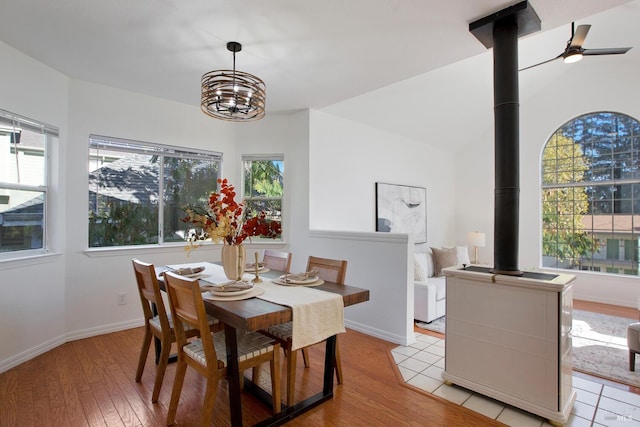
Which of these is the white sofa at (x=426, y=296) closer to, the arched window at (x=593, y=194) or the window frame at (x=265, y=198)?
the window frame at (x=265, y=198)

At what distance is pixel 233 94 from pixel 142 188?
2.12 meters

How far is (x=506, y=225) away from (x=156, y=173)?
3724 mm

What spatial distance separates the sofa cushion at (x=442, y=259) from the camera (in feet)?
15.9

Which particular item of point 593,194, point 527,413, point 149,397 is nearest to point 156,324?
point 149,397

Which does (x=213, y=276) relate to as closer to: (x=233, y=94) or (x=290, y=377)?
(x=290, y=377)

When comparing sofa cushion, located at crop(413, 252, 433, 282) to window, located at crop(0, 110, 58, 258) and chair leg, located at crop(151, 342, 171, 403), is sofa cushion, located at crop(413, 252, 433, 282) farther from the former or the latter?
window, located at crop(0, 110, 58, 258)

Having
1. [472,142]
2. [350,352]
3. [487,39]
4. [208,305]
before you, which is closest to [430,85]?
[487,39]

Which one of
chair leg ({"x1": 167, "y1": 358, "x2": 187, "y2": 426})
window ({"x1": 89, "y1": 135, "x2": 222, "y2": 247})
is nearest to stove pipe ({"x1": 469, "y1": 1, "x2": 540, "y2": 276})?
chair leg ({"x1": 167, "y1": 358, "x2": 187, "y2": 426})

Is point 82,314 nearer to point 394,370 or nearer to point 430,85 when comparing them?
point 394,370

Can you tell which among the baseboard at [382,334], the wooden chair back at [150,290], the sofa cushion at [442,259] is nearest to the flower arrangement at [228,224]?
the wooden chair back at [150,290]

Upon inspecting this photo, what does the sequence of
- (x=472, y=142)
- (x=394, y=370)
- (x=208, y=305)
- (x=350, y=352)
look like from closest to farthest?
(x=208, y=305)
(x=394, y=370)
(x=350, y=352)
(x=472, y=142)

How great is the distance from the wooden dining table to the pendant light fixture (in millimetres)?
1480

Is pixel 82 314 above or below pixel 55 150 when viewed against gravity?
below

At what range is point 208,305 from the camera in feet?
6.32
